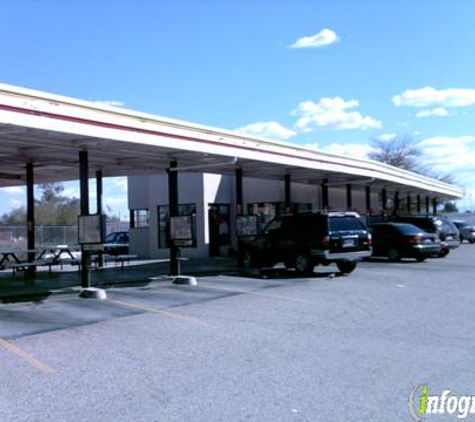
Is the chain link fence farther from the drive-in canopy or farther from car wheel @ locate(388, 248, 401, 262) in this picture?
car wheel @ locate(388, 248, 401, 262)

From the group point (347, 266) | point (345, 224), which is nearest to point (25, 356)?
point (345, 224)

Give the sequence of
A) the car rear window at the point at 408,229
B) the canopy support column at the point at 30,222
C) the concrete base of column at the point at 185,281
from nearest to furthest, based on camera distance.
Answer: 1. the concrete base of column at the point at 185,281
2. the canopy support column at the point at 30,222
3. the car rear window at the point at 408,229

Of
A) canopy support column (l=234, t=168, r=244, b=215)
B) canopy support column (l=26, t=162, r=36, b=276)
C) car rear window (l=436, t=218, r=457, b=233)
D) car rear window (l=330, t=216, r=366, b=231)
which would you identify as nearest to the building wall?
car rear window (l=436, t=218, r=457, b=233)

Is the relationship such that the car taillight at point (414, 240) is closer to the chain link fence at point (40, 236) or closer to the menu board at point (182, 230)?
the menu board at point (182, 230)

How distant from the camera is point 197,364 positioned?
7.69 meters

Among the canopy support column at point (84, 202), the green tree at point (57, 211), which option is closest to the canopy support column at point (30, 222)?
the canopy support column at point (84, 202)

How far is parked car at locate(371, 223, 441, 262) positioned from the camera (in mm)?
24078

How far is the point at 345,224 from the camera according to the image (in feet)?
62.1

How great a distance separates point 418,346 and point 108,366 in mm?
4268

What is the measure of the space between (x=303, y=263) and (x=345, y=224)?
1796mm

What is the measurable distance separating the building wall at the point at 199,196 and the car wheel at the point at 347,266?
1183cm

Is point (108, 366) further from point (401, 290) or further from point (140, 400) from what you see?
point (401, 290)

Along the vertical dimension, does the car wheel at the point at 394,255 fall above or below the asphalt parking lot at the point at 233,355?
above

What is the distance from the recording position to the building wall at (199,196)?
30750 millimetres
